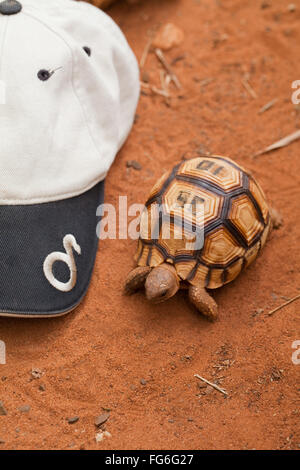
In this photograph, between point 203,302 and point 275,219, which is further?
point 275,219

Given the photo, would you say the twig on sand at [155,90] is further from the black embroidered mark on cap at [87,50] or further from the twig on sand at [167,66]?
the black embroidered mark on cap at [87,50]

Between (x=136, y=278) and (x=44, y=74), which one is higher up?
(x=44, y=74)

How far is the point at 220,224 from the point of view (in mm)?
2586

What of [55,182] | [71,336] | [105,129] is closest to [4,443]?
[71,336]

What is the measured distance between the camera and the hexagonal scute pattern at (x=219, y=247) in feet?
8.47

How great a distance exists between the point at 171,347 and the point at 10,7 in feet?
5.83

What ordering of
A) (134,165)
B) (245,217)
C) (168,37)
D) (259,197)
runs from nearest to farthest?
(245,217) → (259,197) → (134,165) → (168,37)

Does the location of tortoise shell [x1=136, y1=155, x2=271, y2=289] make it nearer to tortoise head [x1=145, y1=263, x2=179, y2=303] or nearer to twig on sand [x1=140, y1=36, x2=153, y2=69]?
tortoise head [x1=145, y1=263, x2=179, y2=303]

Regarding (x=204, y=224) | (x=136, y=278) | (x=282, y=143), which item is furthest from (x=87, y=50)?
(x=282, y=143)

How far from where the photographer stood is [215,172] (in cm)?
268

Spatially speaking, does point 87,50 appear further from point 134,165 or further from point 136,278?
point 136,278

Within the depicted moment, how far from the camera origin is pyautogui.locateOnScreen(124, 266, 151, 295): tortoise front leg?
263cm

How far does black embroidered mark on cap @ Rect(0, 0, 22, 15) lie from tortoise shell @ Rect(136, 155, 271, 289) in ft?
3.55
